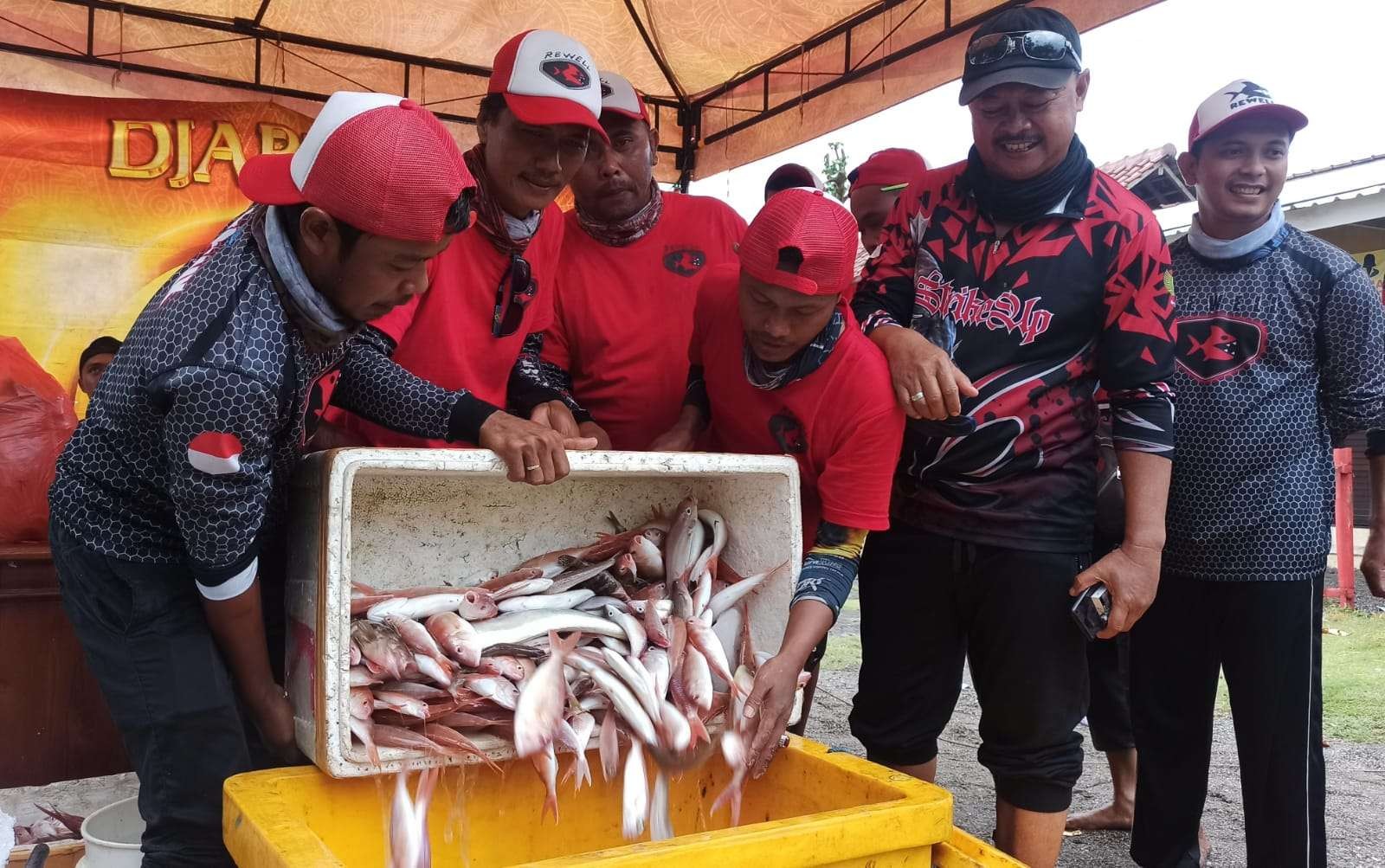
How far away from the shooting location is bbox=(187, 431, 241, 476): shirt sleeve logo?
5.05 feet

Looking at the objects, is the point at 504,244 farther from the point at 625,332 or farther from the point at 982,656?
the point at 982,656

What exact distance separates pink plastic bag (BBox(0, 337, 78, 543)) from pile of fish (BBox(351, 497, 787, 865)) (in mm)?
2728

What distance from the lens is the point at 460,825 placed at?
2.02m

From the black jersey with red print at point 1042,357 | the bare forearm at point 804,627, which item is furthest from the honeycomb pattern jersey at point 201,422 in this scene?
the black jersey with red print at point 1042,357

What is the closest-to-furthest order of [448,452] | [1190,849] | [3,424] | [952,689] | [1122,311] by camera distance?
[448,452], [1122,311], [952,689], [1190,849], [3,424]

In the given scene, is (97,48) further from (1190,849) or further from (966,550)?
(1190,849)

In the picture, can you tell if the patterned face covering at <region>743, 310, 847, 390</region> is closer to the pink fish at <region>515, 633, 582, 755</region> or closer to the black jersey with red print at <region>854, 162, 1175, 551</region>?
the black jersey with red print at <region>854, 162, 1175, 551</region>

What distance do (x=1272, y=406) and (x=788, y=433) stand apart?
4.82 feet

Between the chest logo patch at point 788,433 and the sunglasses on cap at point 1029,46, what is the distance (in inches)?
35.0

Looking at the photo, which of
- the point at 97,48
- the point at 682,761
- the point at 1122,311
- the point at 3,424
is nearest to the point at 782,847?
the point at 682,761

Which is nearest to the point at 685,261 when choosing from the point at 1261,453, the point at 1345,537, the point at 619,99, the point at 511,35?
the point at 619,99

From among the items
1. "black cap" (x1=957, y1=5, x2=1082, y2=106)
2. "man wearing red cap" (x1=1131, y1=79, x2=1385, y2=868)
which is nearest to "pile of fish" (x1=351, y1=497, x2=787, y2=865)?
"black cap" (x1=957, y1=5, x2=1082, y2=106)

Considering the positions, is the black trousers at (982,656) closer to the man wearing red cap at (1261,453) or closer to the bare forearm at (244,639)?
the man wearing red cap at (1261,453)

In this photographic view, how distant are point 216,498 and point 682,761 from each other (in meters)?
0.96
